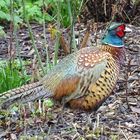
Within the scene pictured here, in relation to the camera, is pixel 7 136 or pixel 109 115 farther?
pixel 109 115

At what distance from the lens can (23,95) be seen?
5410 millimetres

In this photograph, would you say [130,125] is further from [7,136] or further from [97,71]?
[7,136]

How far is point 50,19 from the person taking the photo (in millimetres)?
8648

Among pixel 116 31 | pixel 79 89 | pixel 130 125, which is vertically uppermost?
pixel 116 31

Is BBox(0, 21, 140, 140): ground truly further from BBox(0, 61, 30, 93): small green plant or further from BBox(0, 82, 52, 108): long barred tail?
BBox(0, 61, 30, 93): small green plant

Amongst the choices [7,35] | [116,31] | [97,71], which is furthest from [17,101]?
[7,35]

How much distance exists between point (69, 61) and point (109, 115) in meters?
0.78

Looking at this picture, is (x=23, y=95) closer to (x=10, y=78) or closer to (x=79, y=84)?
(x=79, y=84)

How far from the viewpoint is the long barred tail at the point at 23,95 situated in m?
5.37

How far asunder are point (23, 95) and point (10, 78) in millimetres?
885

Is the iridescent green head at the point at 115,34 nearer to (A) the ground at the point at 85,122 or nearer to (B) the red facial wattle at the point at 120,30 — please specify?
(B) the red facial wattle at the point at 120,30

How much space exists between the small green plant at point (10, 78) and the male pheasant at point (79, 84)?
769 mm

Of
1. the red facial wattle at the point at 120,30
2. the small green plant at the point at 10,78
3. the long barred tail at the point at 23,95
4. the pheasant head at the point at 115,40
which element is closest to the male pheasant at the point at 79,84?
the long barred tail at the point at 23,95

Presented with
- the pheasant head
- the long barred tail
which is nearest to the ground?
the long barred tail
